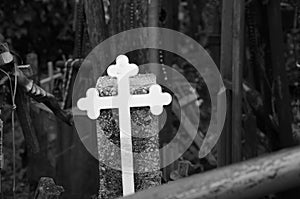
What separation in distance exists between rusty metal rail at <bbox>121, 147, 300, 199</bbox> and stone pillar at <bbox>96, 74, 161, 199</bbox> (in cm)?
109

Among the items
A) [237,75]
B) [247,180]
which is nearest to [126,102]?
[237,75]

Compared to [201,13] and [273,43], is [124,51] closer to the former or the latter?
[273,43]

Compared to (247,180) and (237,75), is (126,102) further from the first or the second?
(247,180)

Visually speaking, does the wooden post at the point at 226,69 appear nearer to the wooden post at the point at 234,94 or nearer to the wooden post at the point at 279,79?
the wooden post at the point at 234,94

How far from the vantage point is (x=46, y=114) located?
3.87 m

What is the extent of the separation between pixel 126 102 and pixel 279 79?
5.19 feet

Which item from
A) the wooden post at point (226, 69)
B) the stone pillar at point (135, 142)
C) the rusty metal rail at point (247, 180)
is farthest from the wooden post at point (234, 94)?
the rusty metal rail at point (247, 180)

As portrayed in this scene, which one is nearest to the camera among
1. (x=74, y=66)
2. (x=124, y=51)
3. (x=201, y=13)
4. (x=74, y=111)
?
(x=124, y=51)

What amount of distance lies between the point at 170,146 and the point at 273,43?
3.15 ft

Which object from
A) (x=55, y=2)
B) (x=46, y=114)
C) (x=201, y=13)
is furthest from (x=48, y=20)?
(x=46, y=114)

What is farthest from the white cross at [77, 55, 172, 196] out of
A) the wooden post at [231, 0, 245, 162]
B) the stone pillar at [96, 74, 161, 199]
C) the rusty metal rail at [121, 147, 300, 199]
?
the rusty metal rail at [121, 147, 300, 199]

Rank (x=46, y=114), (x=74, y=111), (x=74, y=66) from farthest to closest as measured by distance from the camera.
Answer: (x=46, y=114) < (x=74, y=66) < (x=74, y=111)

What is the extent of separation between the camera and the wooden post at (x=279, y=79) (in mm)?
3441

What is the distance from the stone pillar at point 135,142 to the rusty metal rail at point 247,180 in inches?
42.8
